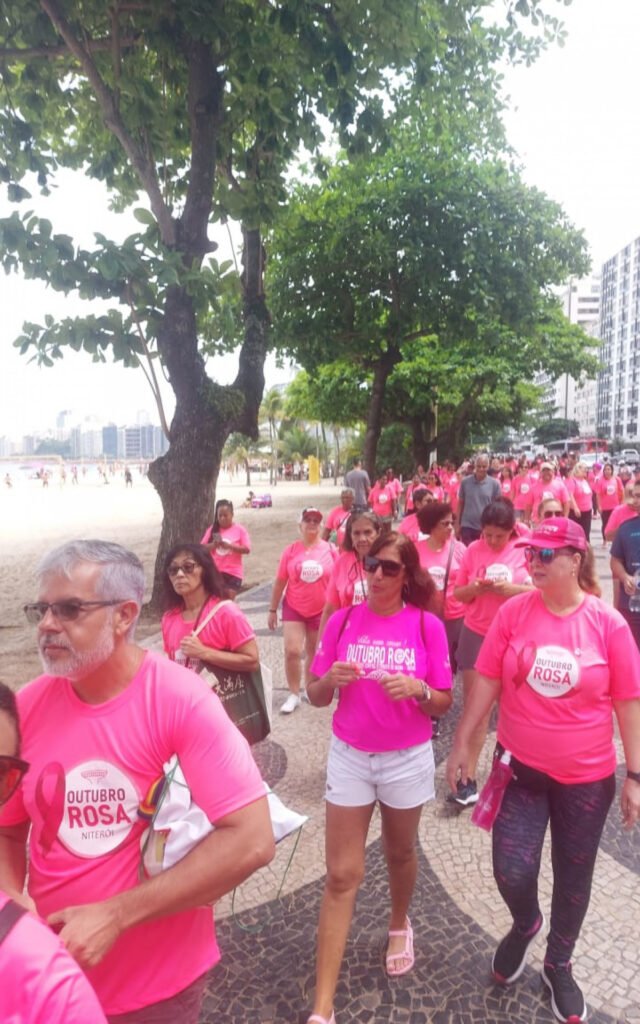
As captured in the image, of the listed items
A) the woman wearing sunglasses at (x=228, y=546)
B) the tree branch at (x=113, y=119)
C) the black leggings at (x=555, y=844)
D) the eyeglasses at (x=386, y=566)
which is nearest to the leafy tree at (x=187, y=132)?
the tree branch at (x=113, y=119)

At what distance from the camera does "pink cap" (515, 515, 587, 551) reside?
8.56 ft

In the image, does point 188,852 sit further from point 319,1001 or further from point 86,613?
point 319,1001

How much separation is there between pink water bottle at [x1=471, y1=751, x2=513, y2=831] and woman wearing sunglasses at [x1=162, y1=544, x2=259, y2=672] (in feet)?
4.18

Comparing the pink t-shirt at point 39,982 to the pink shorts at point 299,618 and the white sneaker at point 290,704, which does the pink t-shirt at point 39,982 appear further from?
the white sneaker at point 290,704

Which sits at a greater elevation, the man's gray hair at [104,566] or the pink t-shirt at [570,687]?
the man's gray hair at [104,566]

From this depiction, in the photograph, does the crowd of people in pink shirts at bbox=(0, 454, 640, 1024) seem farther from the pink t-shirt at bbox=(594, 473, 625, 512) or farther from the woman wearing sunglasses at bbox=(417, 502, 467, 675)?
the pink t-shirt at bbox=(594, 473, 625, 512)

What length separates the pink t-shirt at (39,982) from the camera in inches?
38.3

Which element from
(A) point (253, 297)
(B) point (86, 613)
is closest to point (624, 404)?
(A) point (253, 297)

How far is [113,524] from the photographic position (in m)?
24.1

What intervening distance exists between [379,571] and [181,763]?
131 centimetres

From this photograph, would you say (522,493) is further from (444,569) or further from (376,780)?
(376,780)

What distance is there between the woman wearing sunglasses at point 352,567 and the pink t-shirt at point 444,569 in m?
0.59

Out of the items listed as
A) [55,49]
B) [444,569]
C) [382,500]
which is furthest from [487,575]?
[382,500]

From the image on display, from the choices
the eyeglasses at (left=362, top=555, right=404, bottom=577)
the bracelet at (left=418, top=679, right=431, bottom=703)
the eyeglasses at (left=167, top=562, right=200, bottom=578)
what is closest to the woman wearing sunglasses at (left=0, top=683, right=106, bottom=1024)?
the bracelet at (left=418, top=679, right=431, bottom=703)
